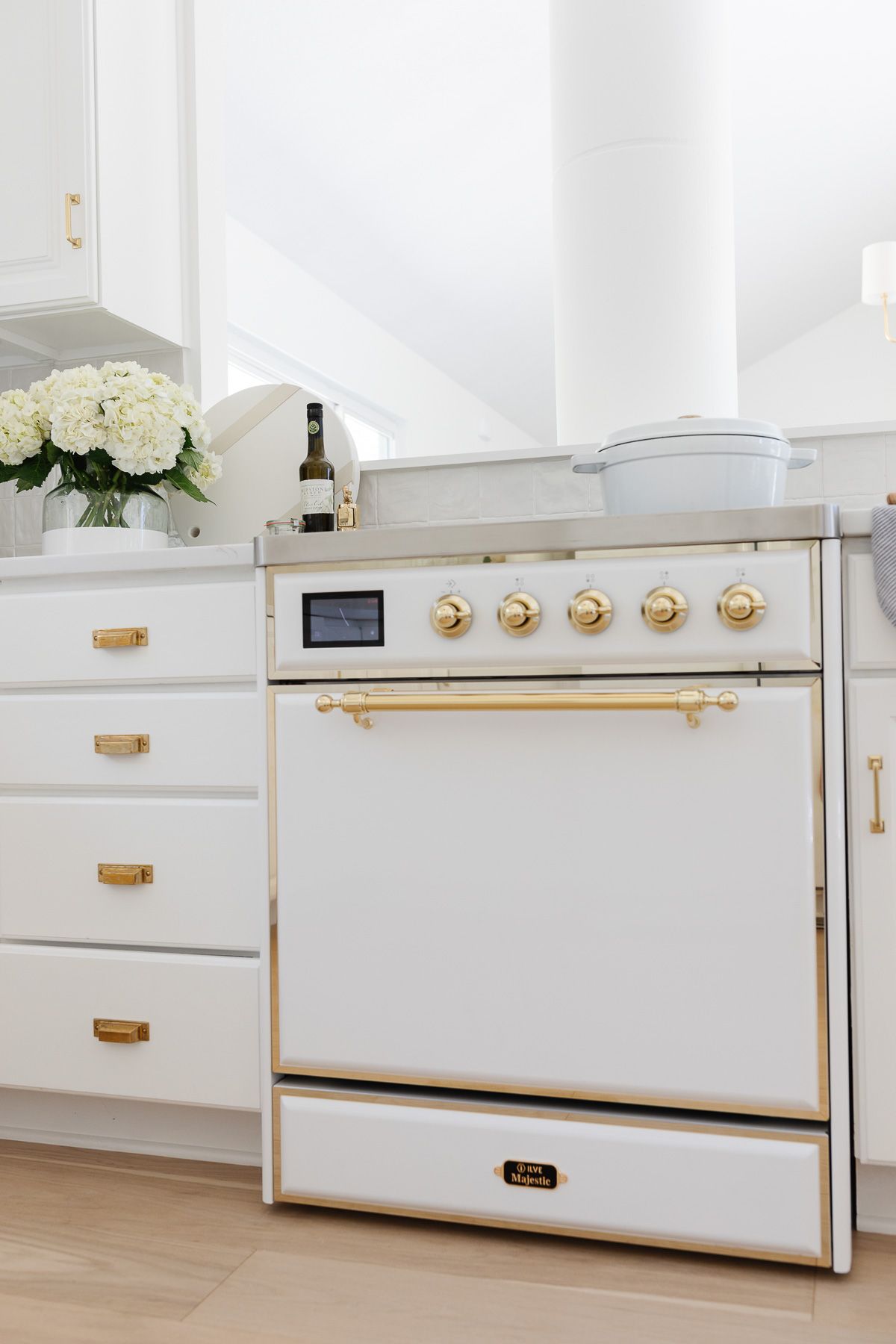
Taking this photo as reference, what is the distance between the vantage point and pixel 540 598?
1.30m

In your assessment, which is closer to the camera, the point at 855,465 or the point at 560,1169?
the point at 560,1169

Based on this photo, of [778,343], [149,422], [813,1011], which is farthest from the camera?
[778,343]

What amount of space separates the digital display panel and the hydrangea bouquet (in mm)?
584

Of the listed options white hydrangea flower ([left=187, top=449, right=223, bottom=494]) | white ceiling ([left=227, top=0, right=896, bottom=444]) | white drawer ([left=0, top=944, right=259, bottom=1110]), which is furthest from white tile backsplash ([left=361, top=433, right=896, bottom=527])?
white ceiling ([left=227, top=0, right=896, bottom=444])

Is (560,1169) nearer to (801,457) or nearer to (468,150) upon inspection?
(801,457)

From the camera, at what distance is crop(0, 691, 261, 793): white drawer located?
152 centimetres

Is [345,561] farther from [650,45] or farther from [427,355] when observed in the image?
[427,355]

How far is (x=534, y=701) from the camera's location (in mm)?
1275

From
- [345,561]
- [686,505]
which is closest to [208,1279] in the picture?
[345,561]

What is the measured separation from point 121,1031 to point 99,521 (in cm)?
88

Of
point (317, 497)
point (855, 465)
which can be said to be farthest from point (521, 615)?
point (855, 465)

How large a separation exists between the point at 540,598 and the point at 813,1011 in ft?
1.90

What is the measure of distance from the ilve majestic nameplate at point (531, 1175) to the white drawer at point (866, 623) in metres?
0.72

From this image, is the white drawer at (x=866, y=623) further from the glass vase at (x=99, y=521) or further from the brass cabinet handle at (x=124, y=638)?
the glass vase at (x=99, y=521)
